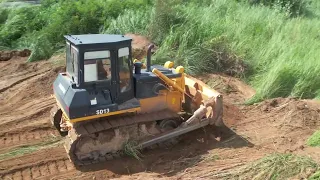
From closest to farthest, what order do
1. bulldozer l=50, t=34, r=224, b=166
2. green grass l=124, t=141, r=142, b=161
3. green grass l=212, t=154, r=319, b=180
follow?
green grass l=212, t=154, r=319, b=180 < bulldozer l=50, t=34, r=224, b=166 < green grass l=124, t=141, r=142, b=161

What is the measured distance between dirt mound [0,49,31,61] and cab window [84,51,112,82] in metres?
7.89

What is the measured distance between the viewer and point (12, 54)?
42.7 ft

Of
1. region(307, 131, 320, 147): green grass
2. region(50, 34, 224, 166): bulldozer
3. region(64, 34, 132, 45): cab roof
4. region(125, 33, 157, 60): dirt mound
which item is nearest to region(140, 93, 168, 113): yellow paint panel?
region(50, 34, 224, 166): bulldozer

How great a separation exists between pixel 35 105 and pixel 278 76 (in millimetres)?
Answer: 5957

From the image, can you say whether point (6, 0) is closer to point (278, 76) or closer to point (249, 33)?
point (249, 33)

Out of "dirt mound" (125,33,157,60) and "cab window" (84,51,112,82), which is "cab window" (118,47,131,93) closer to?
"cab window" (84,51,112,82)

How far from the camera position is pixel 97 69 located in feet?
20.1

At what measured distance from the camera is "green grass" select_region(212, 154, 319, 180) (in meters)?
5.70

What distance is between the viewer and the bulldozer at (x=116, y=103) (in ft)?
19.9

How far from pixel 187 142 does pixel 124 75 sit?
1866 mm

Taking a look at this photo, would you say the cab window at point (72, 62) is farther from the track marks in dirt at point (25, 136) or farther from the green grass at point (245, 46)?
the green grass at point (245, 46)

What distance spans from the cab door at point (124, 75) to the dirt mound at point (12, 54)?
780cm

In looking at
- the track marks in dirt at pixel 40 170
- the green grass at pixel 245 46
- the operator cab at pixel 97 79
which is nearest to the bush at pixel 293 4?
the green grass at pixel 245 46

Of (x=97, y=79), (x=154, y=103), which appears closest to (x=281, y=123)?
(x=154, y=103)
